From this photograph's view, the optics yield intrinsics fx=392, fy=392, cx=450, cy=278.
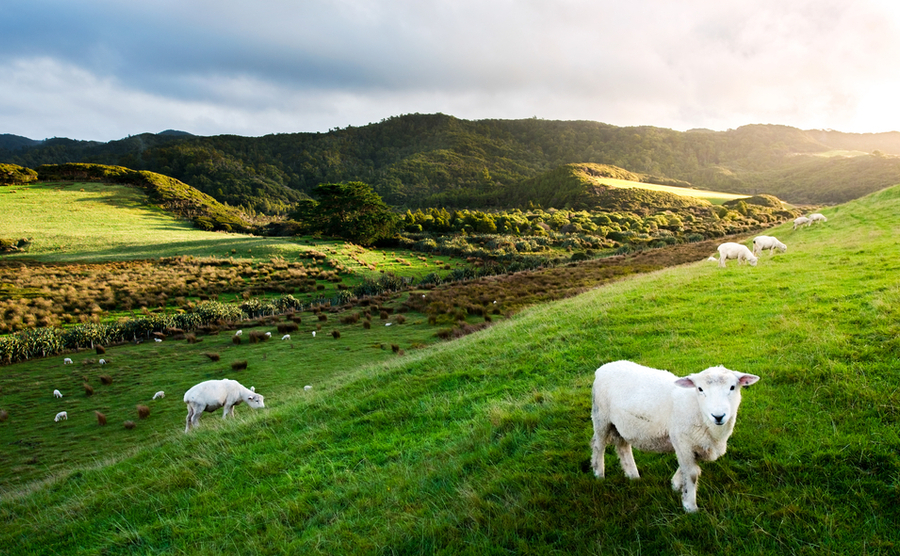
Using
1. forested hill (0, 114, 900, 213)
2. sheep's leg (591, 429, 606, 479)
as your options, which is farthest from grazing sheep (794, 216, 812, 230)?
forested hill (0, 114, 900, 213)

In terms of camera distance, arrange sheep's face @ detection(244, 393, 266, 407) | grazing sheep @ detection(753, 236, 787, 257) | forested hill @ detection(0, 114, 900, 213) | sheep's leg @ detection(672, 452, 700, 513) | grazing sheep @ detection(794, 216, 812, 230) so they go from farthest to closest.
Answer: forested hill @ detection(0, 114, 900, 213), grazing sheep @ detection(794, 216, 812, 230), grazing sheep @ detection(753, 236, 787, 257), sheep's face @ detection(244, 393, 266, 407), sheep's leg @ detection(672, 452, 700, 513)

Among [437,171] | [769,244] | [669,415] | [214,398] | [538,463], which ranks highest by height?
[437,171]

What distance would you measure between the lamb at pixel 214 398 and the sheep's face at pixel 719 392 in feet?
37.0

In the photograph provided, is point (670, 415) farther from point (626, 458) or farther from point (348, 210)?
point (348, 210)

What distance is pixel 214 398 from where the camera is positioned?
36.4 feet

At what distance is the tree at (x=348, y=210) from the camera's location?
65.1m

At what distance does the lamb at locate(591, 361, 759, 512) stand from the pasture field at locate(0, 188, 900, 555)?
270 mm

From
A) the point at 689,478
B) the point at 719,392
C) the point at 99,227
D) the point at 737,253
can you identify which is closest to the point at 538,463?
the point at 689,478

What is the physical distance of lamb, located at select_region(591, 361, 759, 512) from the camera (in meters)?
3.40

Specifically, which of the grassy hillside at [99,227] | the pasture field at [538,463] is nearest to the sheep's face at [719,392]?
the pasture field at [538,463]

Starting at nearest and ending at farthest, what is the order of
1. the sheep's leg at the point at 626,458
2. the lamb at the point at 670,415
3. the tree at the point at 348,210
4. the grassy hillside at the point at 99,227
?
1. the lamb at the point at 670,415
2. the sheep's leg at the point at 626,458
3. the grassy hillside at the point at 99,227
4. the tree at the point at 348,210

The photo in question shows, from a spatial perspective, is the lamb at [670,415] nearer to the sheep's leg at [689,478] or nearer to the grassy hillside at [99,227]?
the sheep's leg at [689,478]

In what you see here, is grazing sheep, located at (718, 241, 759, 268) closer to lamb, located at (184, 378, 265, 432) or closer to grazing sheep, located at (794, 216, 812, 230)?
grazing sheep, located at (794, 216, 812, 230)

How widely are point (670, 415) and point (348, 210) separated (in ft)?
226
